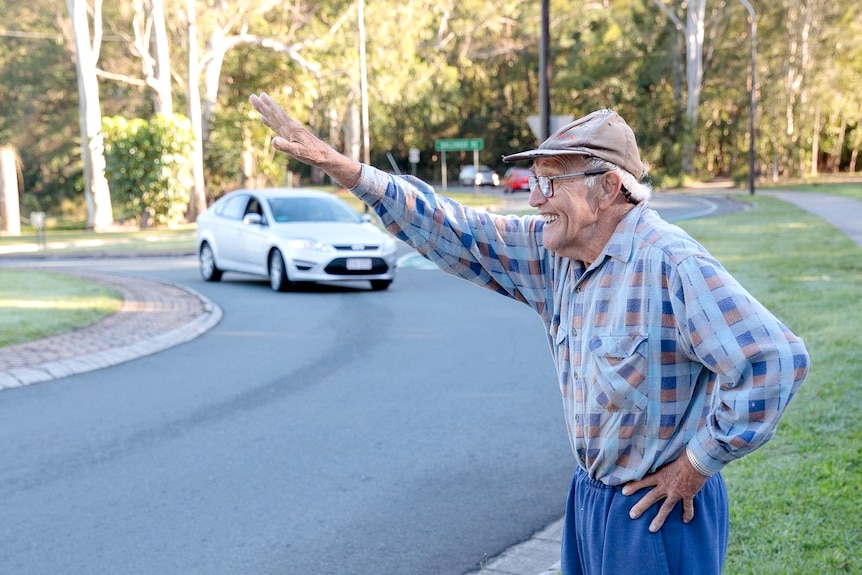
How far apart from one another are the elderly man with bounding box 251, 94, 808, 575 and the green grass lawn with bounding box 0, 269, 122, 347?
9353mm

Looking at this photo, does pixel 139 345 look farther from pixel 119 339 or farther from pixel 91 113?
pixel 91 113

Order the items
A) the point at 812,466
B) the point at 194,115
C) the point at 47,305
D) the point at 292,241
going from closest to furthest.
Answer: the point at 812,466 → the point at 47,305 → the point at 292,241 → the point at 194,115

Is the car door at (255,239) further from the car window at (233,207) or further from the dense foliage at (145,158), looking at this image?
the dense foliage at (145,158)

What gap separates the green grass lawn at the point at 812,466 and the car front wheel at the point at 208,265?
9.07 metres

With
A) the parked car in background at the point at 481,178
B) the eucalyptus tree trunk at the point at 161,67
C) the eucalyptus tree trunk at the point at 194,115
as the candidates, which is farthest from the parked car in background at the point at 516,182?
the eucalyptus tree trunk at the point at 161,67

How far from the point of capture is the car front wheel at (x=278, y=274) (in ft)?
55.2

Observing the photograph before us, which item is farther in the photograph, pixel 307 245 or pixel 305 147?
pixel 307 245

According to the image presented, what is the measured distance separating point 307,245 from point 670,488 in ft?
46.6

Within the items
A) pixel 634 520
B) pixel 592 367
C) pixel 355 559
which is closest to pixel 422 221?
pixel 592 367

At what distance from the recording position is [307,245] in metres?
16.6

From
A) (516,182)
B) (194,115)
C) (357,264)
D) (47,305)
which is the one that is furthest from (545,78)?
(516,182)

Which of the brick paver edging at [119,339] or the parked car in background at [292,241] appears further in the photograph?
the parked car in background at [292,241]

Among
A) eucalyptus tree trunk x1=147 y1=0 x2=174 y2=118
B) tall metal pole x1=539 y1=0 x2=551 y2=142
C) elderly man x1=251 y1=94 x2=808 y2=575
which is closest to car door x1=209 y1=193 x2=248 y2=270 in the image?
tall metal pole x1=539 y1=0 x2=551 y2=142

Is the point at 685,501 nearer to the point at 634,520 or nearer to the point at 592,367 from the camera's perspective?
the point at 634,520
